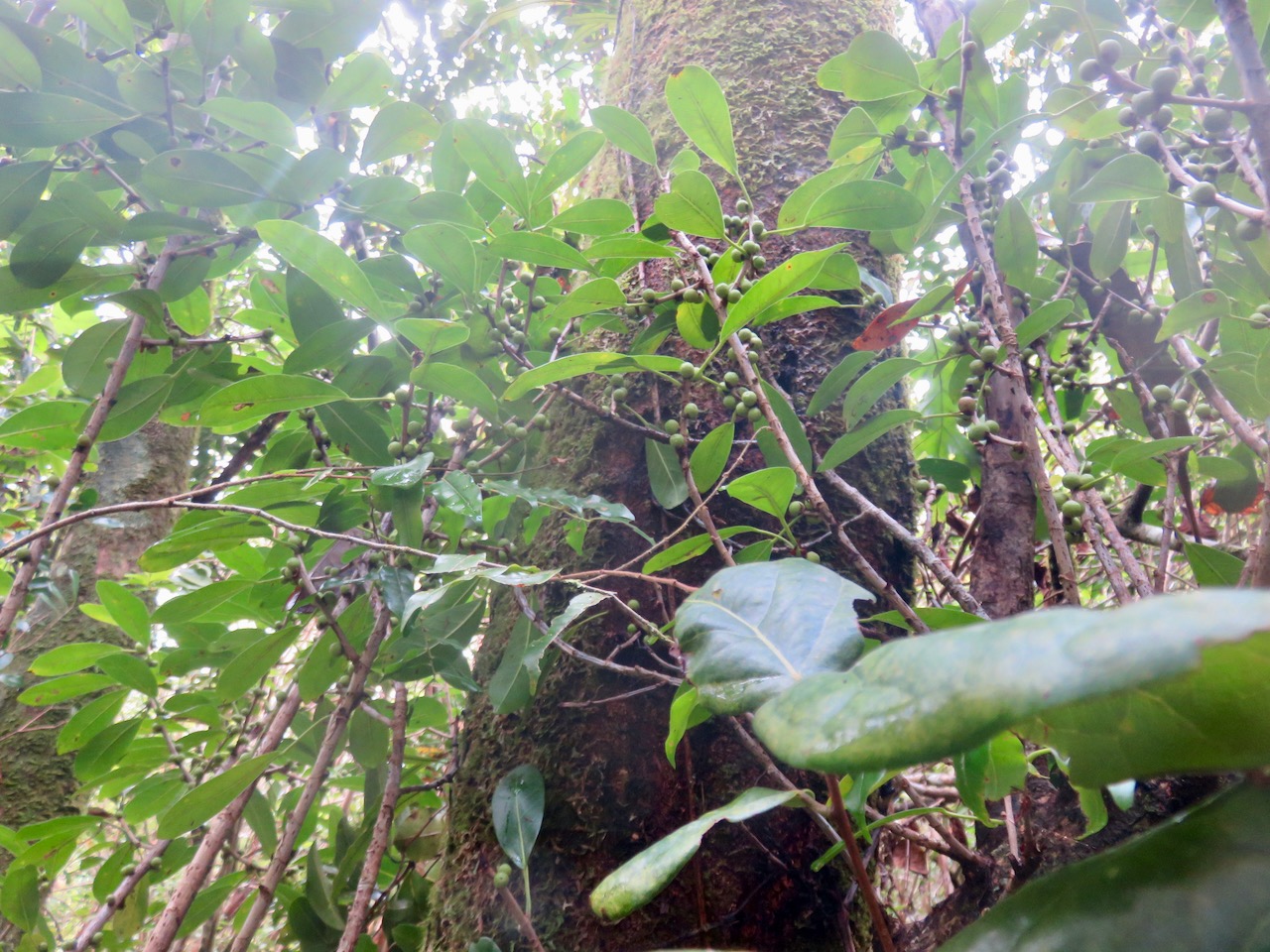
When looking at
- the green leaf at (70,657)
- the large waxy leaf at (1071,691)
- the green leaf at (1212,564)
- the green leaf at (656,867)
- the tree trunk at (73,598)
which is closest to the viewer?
the large waxy leaf at (1071,691)

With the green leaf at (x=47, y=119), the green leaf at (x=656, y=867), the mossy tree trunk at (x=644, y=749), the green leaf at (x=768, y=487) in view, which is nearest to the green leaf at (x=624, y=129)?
the mossy tree trunk at (x=644, y=749)

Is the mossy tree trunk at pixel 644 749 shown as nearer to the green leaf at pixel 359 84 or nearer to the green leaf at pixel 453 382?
the green leaf at pixel 453 382

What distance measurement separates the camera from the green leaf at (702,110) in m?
1.01

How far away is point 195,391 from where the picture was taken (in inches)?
48.1

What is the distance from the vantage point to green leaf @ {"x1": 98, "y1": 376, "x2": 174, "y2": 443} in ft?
3.76

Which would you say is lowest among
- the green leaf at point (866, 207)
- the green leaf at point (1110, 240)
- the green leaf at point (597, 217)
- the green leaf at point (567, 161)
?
the green leaf at point (1110, 240)

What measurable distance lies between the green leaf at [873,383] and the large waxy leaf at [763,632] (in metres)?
0.46

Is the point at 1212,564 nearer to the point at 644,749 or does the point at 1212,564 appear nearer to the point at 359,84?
the point at 644,749

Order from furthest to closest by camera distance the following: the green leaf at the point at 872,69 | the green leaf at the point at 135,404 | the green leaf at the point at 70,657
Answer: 1. the green leaf at the point at 70,657
2. the green leaf at the point at 135,404
3. the green leaf at the point at 872,69

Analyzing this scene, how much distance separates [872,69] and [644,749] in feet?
3.31

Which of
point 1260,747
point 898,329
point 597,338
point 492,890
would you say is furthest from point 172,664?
point 1260,747

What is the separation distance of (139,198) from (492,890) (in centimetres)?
123

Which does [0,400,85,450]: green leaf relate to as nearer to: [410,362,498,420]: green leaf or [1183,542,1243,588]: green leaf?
[410,362,498,420]: green leaf

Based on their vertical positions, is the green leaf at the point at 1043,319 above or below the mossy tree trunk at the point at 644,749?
above
